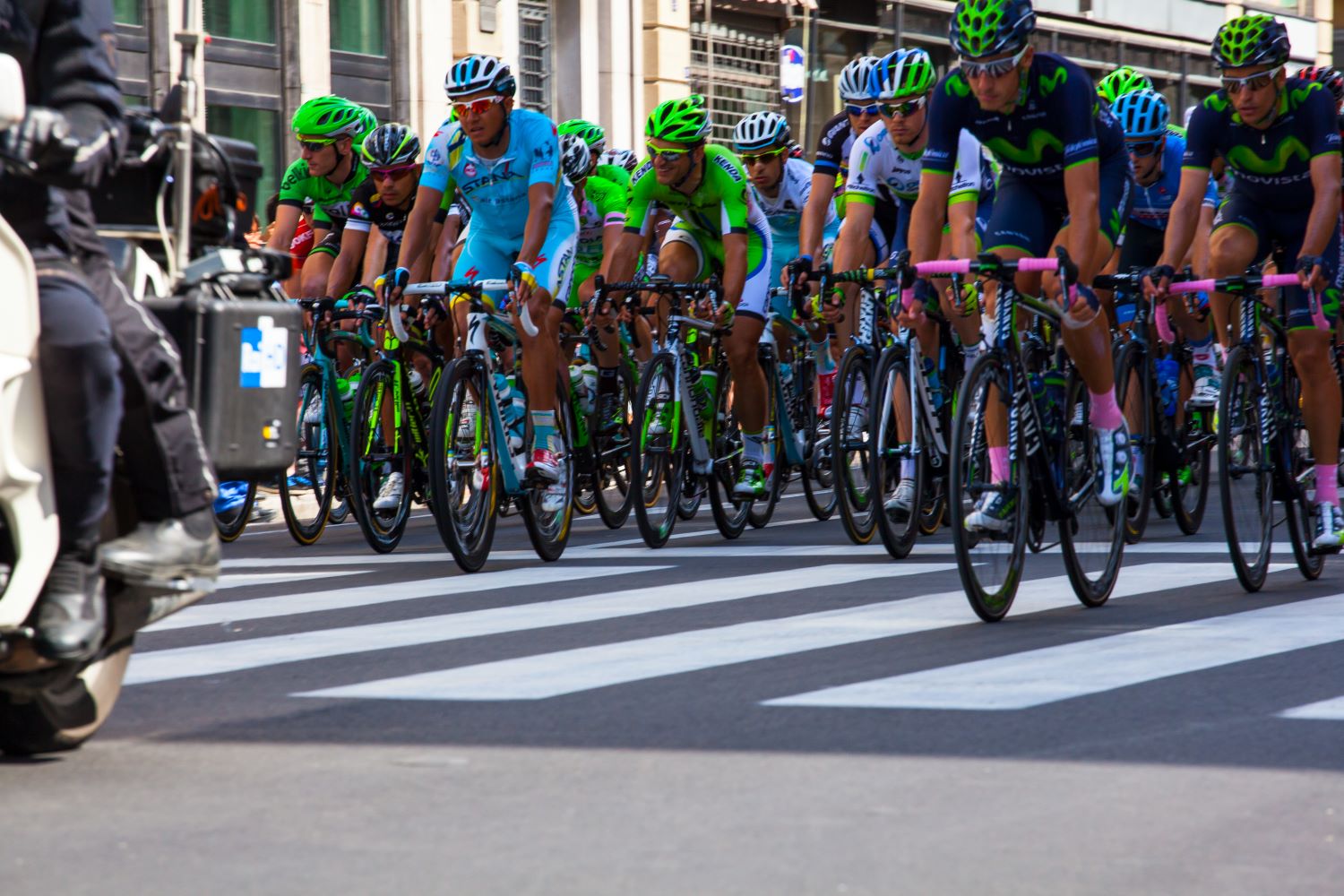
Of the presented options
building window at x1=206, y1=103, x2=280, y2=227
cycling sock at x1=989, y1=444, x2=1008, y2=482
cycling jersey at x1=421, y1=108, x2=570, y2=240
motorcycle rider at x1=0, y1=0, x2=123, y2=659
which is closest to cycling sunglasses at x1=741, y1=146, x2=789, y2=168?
cycling jersey at x1=421, y1=108, x2=570, y2=240

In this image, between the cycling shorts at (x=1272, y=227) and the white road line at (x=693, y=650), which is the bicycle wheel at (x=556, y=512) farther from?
the cycling shorts at (x=1272, y=227)

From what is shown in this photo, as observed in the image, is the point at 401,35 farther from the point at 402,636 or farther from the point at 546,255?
the point at 402,636

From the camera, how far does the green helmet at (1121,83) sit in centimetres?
1301

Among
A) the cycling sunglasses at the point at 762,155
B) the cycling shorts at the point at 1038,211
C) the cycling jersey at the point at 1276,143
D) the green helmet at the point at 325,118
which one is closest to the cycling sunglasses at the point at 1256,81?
the cycling jersey at the point at 1276,143

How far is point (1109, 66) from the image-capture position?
1587 inches

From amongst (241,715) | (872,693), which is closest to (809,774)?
(872,693)

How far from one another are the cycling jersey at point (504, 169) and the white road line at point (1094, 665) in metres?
4.06

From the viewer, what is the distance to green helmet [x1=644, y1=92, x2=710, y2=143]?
11.8 meters

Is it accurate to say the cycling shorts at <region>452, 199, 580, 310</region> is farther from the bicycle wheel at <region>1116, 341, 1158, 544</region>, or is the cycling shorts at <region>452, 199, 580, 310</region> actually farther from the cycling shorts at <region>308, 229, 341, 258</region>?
the bicycle wheel at <region>1116, 341, 1158, 544</region>

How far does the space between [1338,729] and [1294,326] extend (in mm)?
3686

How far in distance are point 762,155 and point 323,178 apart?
2.40 metres

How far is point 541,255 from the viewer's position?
10414mm

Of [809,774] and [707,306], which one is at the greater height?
[707,306]

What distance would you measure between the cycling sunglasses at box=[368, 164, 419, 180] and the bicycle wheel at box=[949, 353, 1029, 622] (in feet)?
16.2
